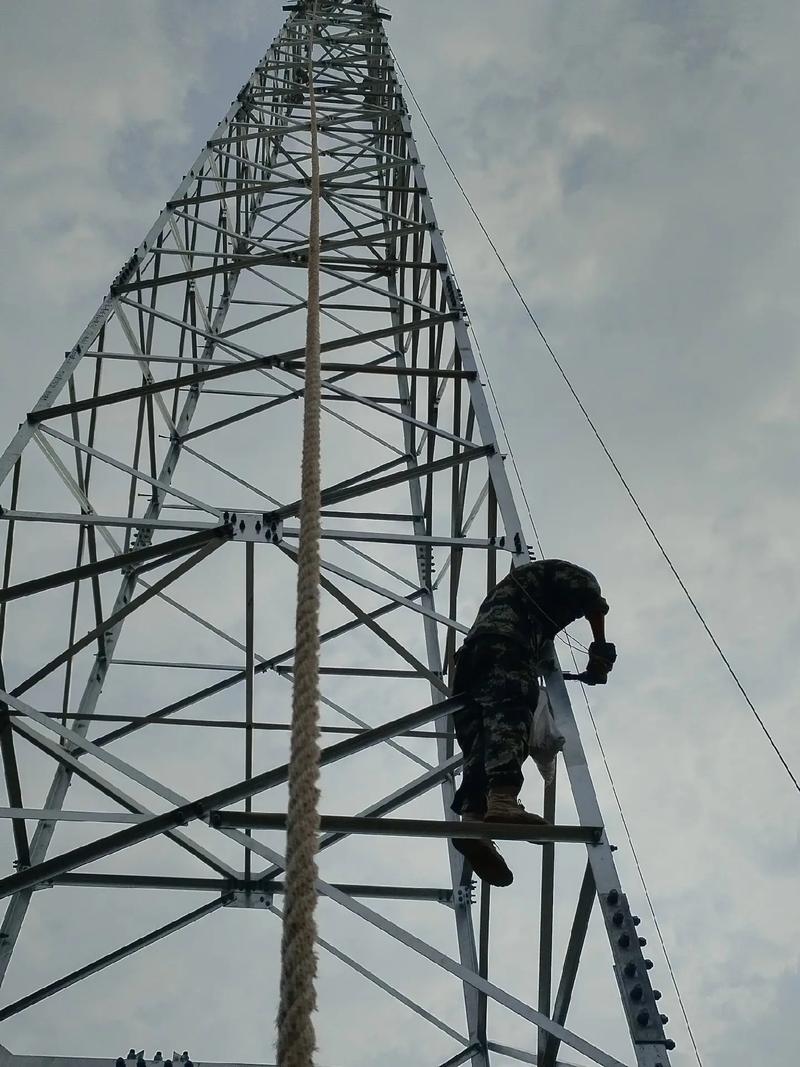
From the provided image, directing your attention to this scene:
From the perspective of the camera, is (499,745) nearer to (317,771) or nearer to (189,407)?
(317,771)

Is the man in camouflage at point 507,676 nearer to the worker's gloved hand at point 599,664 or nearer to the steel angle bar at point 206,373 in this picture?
the worker's gloved hand at point 599,664

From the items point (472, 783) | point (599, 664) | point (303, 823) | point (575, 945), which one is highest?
point (599, 664)

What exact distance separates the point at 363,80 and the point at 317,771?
14433 mm

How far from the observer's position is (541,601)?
17.0 ft

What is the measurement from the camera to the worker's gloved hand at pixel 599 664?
509 cm

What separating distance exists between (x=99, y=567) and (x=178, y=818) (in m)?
1.77

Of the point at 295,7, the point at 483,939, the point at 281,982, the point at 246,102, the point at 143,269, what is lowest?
the point at 281,982

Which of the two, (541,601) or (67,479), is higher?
(67,479)

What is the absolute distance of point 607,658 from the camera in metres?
5.09

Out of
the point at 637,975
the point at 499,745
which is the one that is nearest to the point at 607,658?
the point at 499,745

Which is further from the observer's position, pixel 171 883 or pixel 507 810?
pixel 171 883

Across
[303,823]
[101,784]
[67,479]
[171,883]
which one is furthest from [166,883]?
[303,823]

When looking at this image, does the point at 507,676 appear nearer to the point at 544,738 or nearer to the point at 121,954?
the point at 544,738

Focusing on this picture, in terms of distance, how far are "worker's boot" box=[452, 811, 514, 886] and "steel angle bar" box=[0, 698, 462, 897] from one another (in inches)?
26.7
